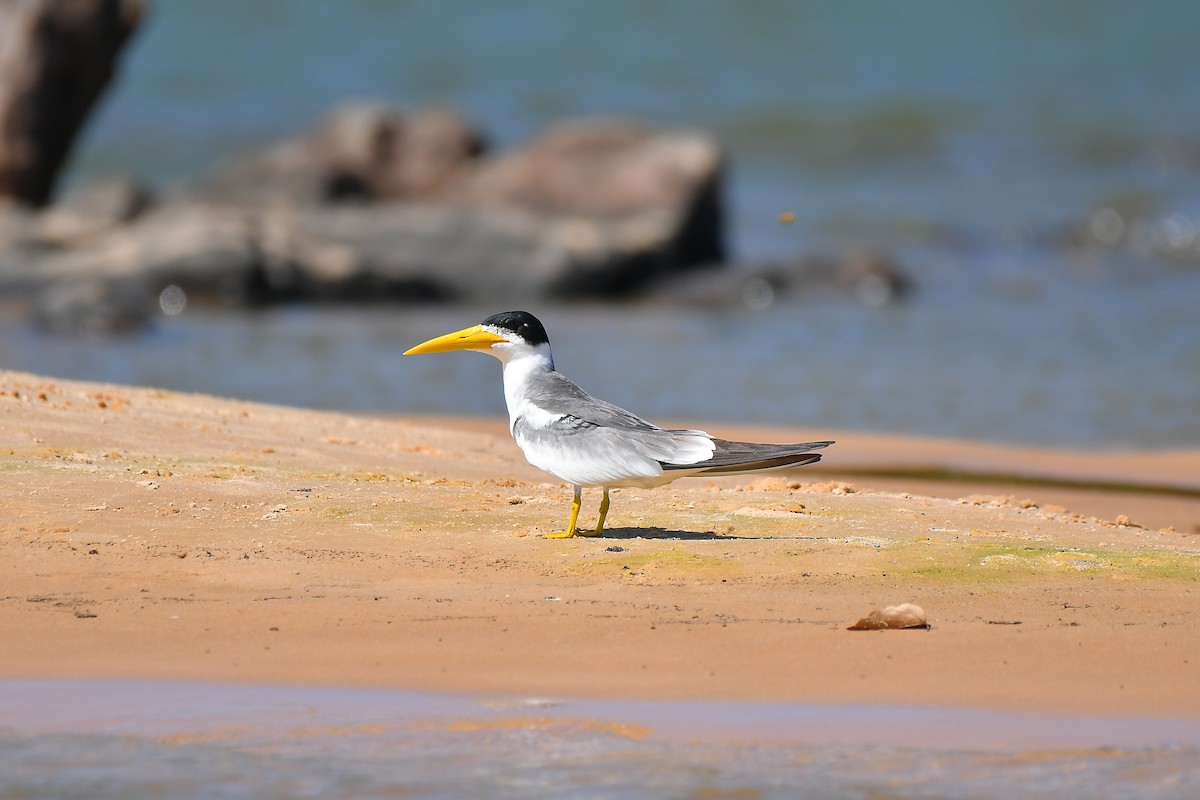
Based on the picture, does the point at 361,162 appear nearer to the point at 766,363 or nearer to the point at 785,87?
the point at 766,363

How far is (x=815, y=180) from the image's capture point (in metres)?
31.6

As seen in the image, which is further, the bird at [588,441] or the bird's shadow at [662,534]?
the bird's shadow at [662,534]

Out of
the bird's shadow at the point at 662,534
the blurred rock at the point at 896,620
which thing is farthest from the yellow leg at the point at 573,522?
the blurred rock at the point at 896,620

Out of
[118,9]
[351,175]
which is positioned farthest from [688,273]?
[118,9]

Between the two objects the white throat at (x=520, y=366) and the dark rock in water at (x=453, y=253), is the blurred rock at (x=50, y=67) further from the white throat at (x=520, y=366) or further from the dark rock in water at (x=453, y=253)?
the white throat at (x=520, y=366)

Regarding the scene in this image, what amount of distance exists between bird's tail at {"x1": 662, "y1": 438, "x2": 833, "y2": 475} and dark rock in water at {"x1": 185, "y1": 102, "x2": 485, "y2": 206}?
1797 centimetres

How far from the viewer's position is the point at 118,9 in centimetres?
2050

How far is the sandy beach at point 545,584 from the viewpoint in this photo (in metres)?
4.84

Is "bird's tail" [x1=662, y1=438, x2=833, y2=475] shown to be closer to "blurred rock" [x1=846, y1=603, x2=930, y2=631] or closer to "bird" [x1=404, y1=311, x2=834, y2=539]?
"bird" [x1=404, y1=311, x2=834, y2=539]

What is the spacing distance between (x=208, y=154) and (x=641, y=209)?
14.9 meters

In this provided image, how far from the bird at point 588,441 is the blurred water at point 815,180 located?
20.8ft

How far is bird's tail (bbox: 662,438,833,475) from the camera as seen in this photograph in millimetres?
5465

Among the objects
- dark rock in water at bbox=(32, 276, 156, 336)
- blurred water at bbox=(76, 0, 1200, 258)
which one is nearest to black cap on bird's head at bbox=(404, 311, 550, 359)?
dark rock in water at bbox=(32, 276, 156, 336)

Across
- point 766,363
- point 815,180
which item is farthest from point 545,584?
point 815,180
